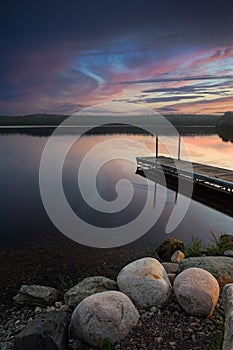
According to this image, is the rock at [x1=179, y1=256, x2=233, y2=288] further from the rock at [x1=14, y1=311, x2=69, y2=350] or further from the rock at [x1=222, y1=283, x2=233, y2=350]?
the rock at [x1=14, y1=311, x2=69, y2=350]

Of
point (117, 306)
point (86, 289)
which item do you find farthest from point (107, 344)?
point (86, 289)

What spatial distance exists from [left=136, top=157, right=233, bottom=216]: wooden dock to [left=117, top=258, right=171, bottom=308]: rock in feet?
25.2

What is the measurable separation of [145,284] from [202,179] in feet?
36.0

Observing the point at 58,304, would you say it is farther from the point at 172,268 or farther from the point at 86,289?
the point at 172,268

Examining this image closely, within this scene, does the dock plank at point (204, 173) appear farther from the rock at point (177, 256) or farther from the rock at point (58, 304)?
the rock at point (58, 304)

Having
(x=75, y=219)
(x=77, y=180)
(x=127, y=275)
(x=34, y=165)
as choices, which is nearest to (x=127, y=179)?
(x=77, y=180)

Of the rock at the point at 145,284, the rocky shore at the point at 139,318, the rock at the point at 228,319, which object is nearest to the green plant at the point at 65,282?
the rocky shore at the point at 139,318

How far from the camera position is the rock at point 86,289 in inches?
183

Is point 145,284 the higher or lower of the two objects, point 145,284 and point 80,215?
the higher

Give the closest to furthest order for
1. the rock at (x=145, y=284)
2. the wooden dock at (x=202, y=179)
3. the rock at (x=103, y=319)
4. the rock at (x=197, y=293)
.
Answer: the rock at (x=103, y=319), the rock at (x=197, y=293), the rock at (x=145, y=284), the wooden dock at (x=202, y=179)

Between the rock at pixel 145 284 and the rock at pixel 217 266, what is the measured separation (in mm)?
793

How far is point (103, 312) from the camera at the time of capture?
140 inches

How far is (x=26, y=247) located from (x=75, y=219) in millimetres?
2580

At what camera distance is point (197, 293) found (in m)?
3.89
